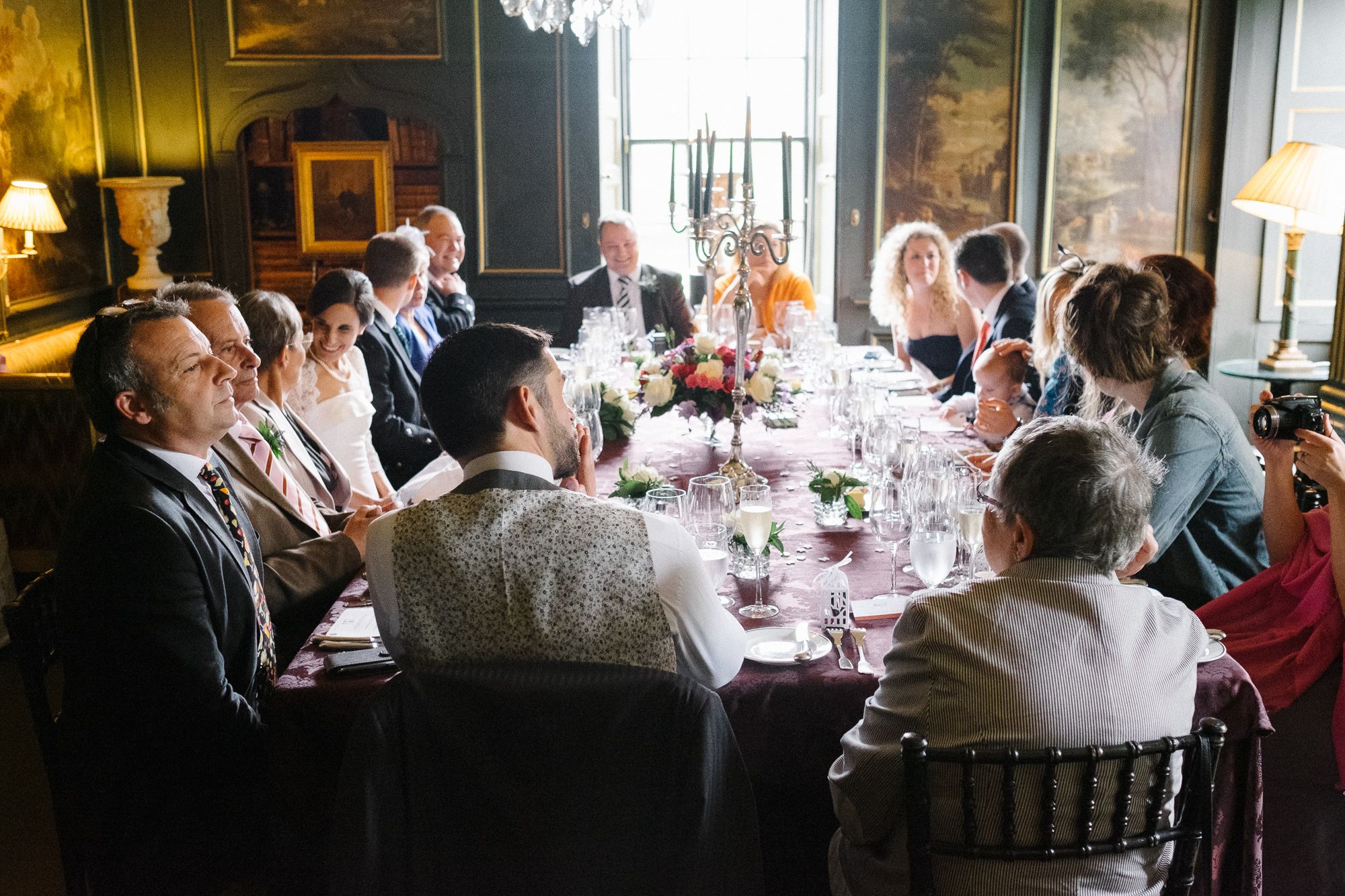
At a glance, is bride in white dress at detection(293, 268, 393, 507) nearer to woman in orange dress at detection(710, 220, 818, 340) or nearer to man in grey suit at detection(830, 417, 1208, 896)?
man in grey suit at detection(830, 417, 1208, 896)

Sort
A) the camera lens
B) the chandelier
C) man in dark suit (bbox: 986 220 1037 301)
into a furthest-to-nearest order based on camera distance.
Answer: man in dark suit (bbox: 986 220 1037 301) → the chandelier → the camera lens

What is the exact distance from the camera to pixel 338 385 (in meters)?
3.70

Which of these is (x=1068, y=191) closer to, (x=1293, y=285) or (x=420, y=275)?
(x=1293, y=285)

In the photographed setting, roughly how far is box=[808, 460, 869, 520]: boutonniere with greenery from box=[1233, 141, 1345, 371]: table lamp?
419 centimetres

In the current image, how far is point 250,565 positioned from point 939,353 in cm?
435

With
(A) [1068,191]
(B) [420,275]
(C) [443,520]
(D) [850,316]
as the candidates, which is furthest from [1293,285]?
(C) [443,520]

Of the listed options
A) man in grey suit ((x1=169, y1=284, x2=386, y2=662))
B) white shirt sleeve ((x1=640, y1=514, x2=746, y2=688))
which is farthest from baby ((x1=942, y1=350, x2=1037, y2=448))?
white shirt sleeve ((x1=640, y1=514, x2=746, y2=688))

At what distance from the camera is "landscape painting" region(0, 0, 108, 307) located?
645 cm

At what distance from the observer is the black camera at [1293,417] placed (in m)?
2.38

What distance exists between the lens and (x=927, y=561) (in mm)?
2256

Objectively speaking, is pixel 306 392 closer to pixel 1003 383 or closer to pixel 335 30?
pixel 1003 383

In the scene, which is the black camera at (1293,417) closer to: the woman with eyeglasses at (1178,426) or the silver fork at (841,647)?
the woman with eyeglasses at (1178,426)

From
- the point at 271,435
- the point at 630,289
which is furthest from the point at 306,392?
the point at 630,289

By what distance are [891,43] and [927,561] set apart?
5.98m
